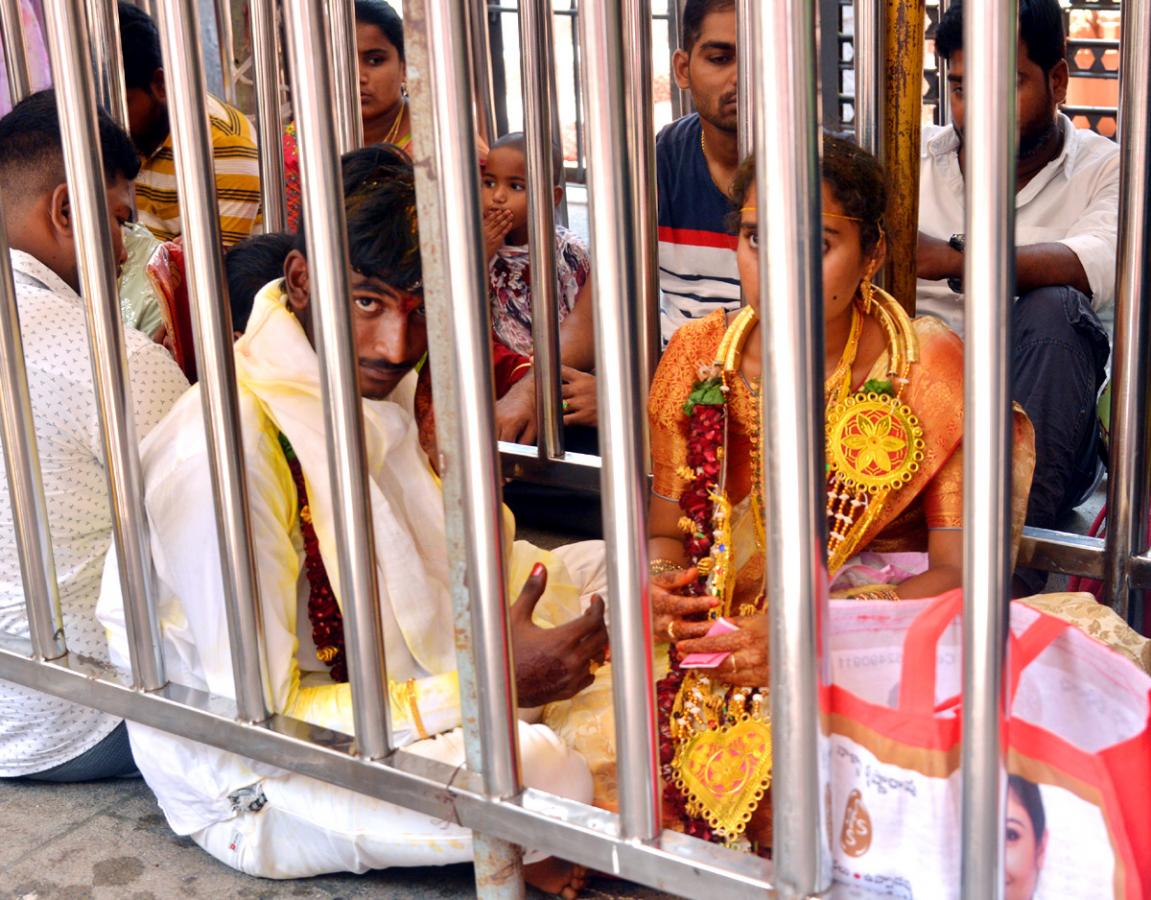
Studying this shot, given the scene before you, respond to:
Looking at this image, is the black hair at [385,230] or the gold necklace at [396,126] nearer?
the black hair at [385,230]

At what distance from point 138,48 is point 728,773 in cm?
265

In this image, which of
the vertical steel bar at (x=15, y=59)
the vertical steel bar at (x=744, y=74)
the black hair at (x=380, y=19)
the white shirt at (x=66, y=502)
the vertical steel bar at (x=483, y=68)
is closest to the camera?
the vertical steel bar at (x=744, y=74)

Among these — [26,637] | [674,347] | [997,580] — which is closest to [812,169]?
[997,580]

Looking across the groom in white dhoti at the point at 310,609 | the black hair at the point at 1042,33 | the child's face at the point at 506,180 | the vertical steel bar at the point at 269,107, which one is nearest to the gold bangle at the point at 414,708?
the groom in white dhoti at the point at 310,609

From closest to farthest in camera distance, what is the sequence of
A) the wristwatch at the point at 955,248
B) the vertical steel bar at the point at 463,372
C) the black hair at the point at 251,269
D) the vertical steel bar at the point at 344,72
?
1. the vertical steel bar at the point at 463,372
2. the vertical steel bar at the point at 344,72
3. the black hair at the point at 251,269
4. the wristwatch at the point at 955,248

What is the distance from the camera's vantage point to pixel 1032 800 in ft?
4.84

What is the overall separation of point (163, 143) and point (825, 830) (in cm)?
317

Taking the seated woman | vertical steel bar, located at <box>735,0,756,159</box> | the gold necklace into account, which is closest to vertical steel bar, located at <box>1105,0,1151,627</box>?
the seated woman

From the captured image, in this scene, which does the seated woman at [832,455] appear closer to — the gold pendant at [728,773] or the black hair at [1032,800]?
the gold pendant at [728,773]

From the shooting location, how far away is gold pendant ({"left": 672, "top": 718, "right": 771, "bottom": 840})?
2.04 metres

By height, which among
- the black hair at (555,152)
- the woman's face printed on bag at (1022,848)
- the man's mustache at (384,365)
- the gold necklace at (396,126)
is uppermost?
the gold necklace at (396,126)

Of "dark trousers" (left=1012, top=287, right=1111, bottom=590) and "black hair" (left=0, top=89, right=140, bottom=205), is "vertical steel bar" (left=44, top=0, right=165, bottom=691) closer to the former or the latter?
"black hair" (left=0, top=89, right=140, bottom=205)

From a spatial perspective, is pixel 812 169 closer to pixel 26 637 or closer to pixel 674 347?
pixel 674 347

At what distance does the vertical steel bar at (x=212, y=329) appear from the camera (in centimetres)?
169
